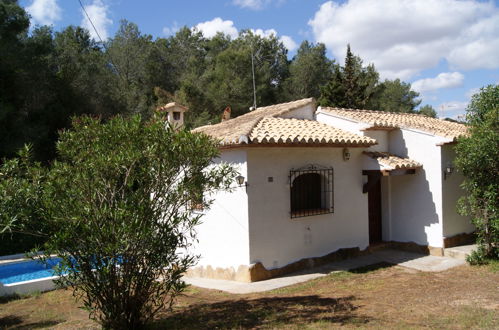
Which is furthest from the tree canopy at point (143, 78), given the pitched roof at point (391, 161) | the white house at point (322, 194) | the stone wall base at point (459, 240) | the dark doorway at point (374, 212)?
the stone wall base at point (459, 240)

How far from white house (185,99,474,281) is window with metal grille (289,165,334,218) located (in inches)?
1.1

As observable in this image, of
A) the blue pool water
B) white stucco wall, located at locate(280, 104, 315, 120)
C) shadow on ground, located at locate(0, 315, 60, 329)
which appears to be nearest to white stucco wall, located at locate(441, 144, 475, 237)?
white stucco wall, located at locate(280, 104, 315, 120)

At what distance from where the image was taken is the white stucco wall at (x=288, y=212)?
9.48 metres

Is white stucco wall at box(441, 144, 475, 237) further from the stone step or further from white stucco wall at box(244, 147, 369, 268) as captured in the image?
white stucco wall at box(244, 147, 369, 268)

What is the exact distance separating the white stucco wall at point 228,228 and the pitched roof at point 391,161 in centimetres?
425

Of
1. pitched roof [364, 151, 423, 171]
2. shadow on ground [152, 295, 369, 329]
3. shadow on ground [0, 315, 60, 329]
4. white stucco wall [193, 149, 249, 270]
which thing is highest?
pitched roof [364, 151, 423, 171]

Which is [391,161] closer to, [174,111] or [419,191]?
[419,191]

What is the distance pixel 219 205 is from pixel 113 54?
31.4 metres

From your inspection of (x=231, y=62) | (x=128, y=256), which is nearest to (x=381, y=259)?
(x=128, y=256)

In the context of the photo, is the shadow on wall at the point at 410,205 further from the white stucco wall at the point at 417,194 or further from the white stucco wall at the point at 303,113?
the white stucco wall at the point at 303,113

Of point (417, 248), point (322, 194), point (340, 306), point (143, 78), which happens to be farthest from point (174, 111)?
point (143, 78)

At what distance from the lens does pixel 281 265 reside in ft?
32.5

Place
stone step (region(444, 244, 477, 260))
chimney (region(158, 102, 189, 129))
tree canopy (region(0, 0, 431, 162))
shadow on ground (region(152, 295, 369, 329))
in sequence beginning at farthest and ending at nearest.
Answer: tree canopy (region(0, 0, 431, 162)) → chimney (region(158, 102, 189, 129)) → stone step (region(444, 244, 477, 260)) → shadow on ground (region(152, 295, 369, 329))

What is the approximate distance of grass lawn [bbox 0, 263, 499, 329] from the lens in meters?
6.25
